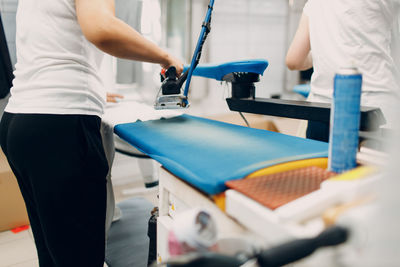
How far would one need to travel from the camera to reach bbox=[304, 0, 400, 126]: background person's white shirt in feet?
3.95

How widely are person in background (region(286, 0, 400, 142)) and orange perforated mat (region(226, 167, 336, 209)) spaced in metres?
0.63

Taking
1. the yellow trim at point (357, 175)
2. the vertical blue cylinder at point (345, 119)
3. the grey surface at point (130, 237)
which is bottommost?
the grey surface at point (130, 237)

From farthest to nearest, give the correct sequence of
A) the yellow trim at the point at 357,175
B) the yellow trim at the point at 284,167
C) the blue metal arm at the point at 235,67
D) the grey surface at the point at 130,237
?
the grey surface at the point at 130,237 < the blue metal arm at the point at 235,67 < the yellow trim at the point at 284,167 < the yellow trim at the point at 357,175

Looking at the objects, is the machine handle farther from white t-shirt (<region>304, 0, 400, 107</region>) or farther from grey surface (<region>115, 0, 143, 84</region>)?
grey surface (<region>115, 0, 143, 84</region>)

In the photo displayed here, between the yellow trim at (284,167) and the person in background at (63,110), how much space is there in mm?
559

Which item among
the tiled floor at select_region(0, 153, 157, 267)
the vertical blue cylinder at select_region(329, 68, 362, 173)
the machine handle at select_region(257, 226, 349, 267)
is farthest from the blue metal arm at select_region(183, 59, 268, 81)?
the tiled floor at select_region(0, 153, 157, 267)

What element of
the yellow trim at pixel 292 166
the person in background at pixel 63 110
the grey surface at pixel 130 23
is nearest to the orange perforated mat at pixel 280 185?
the yellow trim at pixel 292 166

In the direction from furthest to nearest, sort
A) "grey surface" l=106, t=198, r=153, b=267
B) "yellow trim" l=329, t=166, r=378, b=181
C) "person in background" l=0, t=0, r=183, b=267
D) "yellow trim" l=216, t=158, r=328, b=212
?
1. "grey surface" l=106, t=198, r=153, b=267
2. "person in background" l=0, t=0, r=183, b=267
3. "yellow trim" l=216, t=158, r=328, b=212
4. "yellow trim" l=329, t=166, r=378, b=181

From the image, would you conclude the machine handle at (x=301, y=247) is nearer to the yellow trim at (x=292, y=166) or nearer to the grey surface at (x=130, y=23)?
the yellow trim at (x=292, y=166)

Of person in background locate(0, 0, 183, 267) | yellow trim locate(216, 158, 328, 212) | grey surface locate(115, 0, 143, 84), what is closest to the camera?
yellow trim locate(216, 158, 328, 212)

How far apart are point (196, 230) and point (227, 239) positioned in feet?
0.24

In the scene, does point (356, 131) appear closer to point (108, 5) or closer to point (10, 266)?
point (108, 5)

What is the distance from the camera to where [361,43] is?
4.03 feet

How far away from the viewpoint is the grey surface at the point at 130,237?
1.80m
